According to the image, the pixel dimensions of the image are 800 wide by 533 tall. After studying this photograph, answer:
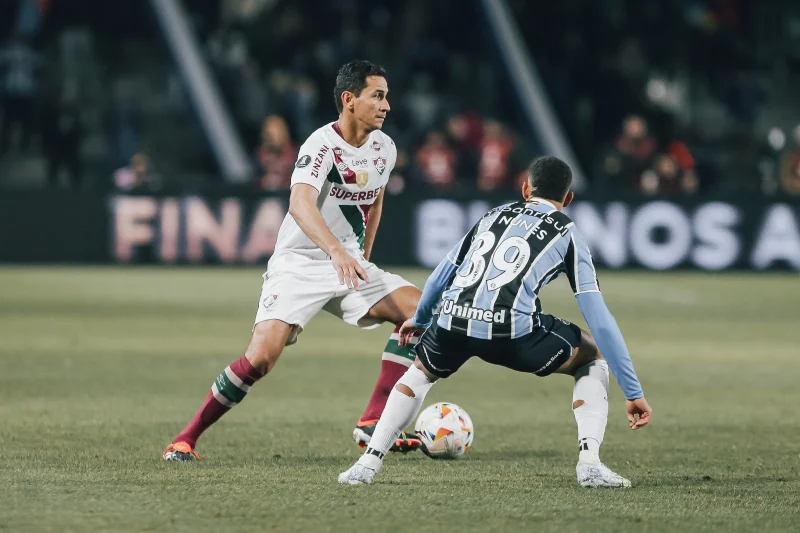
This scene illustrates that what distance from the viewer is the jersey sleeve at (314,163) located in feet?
23.6

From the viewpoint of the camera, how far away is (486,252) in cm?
634

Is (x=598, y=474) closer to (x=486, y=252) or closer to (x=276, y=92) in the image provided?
(x=486, y=252)

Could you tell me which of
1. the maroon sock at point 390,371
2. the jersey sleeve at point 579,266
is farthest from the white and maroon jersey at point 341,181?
the jersey sleeve at point 579,266

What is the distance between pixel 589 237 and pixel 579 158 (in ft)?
18.0

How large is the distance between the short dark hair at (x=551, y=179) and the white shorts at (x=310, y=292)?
139 cm

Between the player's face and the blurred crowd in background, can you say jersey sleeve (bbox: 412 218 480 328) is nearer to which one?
the player's face

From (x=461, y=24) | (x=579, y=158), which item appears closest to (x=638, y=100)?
(x=579, y=158)

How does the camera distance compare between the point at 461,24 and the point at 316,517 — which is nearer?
the point at 316,517

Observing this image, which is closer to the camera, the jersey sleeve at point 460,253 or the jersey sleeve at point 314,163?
the jersey sleeve at point 460,253

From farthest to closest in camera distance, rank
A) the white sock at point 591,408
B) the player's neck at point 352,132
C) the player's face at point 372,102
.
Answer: the player's neck at point 352,132 → the player's face at point 372,102 → the white sock at point 591,408

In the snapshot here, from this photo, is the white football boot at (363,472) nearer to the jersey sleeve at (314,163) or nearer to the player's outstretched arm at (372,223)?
the jersey sleeve at (314,163)

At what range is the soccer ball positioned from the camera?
7348 millimetres

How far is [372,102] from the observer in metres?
7.29

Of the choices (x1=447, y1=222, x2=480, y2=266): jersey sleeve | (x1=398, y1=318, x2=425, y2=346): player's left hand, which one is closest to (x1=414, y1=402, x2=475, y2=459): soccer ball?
(x1=398, y1=318, x2=425, y2=346): player's left hand
